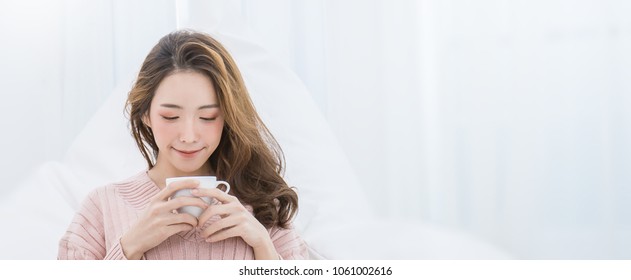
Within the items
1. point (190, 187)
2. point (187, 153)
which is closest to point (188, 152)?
point (187, 153)

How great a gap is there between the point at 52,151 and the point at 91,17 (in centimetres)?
37

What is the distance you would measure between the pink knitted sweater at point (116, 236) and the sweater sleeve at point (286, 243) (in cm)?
8

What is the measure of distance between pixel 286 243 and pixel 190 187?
0.23 metres

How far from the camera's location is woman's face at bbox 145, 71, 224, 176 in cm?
112

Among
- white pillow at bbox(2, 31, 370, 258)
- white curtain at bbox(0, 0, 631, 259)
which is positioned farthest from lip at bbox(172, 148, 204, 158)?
white curtain at bbox(0, 0, 631, 259)

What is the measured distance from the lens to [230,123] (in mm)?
1144

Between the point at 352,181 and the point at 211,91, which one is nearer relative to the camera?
the point at 211,91

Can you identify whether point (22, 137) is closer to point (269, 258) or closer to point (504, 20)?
point (269, 258)

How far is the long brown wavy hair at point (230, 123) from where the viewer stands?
1.13 m

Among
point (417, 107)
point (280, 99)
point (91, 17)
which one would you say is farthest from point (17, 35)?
point (417, 107)

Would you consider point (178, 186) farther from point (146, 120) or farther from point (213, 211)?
point (146, 120)

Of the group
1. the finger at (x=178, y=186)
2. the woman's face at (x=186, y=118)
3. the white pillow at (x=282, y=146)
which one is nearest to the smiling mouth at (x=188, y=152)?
the woman's face at (x=186, y=118)

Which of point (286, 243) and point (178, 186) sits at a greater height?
point (178, 186)

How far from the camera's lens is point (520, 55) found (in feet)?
5.68
